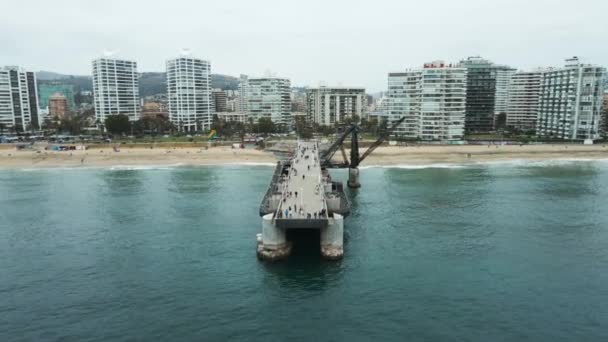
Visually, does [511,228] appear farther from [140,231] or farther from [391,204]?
[140,231]

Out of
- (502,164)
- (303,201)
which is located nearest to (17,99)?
(303,201)

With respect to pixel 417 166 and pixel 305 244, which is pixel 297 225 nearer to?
pixel 305 244

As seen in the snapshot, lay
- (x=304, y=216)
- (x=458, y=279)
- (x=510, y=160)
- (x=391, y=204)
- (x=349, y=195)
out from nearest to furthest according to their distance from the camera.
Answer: (x=458, y=279) < (x=304, y=216) < (x=391, y=204) < (x=349, y=195) < (x=510, y=160)

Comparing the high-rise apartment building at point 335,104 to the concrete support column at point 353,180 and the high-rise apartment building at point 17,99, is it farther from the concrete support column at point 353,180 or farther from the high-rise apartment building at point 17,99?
the high-rise apartment building at point 17,99

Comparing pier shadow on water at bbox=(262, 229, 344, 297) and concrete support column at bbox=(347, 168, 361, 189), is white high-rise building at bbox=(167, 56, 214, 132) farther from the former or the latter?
pier shadow on water at bbox=(262, 229, 344, 297)

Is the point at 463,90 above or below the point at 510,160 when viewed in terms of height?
above

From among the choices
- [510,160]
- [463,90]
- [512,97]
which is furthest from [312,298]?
[512,97]

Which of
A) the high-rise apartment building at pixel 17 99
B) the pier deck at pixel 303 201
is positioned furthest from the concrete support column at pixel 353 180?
the high-rise apartment building at pixel 17 99
